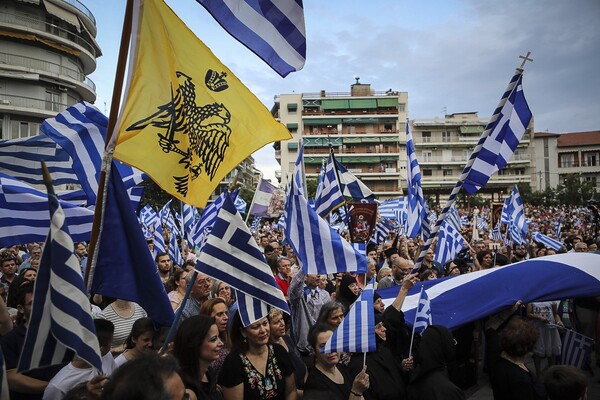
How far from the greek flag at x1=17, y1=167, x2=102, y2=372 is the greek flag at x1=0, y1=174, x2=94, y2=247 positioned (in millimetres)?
3544

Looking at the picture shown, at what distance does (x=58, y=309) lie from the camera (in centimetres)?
266

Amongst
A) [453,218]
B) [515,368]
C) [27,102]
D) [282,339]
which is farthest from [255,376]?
[27,102]

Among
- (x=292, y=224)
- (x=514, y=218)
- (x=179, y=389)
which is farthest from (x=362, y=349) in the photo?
(x=514, y=218)

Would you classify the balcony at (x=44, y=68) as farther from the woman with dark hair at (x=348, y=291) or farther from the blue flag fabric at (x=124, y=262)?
the blue flag fabric at (x=124, y=262)

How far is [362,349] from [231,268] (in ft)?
3.76

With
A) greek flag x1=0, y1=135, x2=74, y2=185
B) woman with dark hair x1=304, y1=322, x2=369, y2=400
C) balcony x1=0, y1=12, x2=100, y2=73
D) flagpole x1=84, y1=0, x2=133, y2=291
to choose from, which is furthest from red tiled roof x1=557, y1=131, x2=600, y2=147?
flagpole x1=84, y1=0, x2=133, y2=291

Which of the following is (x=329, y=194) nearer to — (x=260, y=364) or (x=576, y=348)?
(x=576, y=348)

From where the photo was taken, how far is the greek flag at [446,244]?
10500 millimetres

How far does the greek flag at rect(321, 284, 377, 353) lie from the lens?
395cm

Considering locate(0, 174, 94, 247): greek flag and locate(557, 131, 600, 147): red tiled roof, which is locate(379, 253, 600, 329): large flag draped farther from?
locate(557, 131, 600, 147): red tiled roof

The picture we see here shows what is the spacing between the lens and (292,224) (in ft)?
19.7

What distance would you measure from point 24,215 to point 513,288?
17.7ft

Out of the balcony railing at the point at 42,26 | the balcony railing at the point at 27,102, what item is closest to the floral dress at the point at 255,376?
the balcony railing at the point at 27,102

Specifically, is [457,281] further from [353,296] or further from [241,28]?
[241,28]
